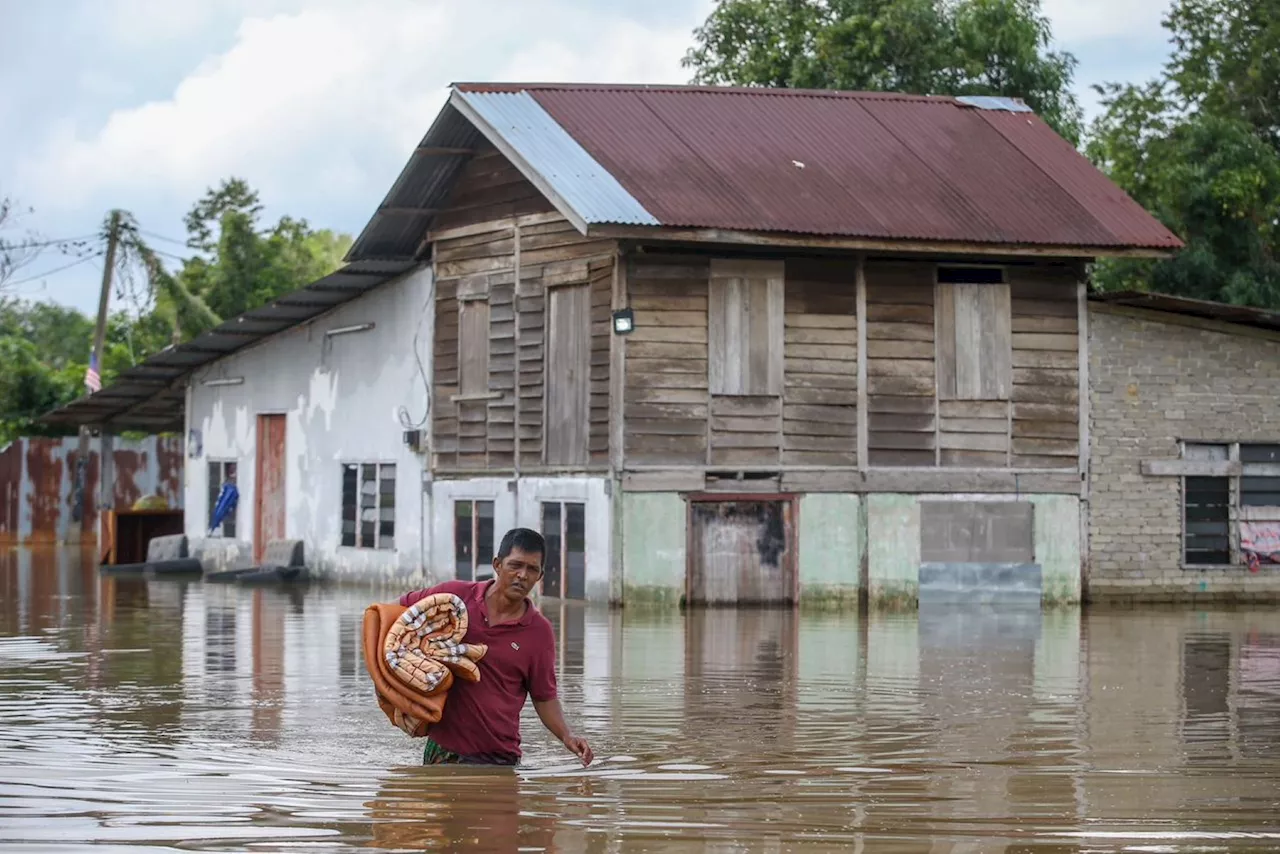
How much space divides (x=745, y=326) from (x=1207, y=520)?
676 centimetres

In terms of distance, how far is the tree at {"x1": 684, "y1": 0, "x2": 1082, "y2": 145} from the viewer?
38.8 metres

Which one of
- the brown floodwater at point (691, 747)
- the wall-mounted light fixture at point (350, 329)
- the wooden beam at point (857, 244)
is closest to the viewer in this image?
the brown floodwater at point (691, 747)

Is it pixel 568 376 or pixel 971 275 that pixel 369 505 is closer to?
pixel 568 376

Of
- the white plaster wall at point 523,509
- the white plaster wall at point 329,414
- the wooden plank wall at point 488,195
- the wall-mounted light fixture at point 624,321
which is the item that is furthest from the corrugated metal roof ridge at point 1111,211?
the white plaster wall at point 329,414

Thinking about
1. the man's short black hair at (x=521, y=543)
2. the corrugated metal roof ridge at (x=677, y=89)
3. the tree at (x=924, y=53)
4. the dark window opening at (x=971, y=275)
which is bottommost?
the man's short black hair at (x=521, y=543)

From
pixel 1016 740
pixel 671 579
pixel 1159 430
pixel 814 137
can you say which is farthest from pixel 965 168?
pixel 1016 740

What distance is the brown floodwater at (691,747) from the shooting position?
7547mm

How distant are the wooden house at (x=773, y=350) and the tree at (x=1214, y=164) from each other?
27.7 ft

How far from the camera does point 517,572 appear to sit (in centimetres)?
824

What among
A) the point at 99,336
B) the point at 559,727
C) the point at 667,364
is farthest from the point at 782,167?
the point at 99,336

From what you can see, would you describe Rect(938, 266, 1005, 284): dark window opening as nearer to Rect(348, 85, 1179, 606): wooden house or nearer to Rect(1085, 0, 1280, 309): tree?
Rect(348, 85, 1179, 606): wooden house

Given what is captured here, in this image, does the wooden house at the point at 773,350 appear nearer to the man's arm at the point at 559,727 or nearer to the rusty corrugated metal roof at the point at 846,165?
the rusty corrugated metal roof at the point at 846,165

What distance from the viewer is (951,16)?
130 feet

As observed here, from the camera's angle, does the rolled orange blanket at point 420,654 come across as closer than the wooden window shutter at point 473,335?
Yes
